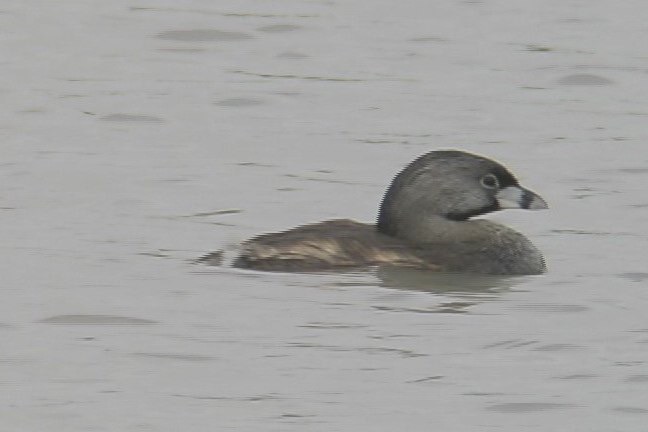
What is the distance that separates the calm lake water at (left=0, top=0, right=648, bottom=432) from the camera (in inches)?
438

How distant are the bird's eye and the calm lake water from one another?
57 centimetres

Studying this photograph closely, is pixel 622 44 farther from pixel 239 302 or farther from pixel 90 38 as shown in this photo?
pixel 239 302

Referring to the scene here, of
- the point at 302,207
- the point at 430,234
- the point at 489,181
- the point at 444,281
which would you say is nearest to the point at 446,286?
the point at 444,281

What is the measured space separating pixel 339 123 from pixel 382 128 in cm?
33

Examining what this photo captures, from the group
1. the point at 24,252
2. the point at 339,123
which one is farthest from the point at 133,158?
the point at 24,252

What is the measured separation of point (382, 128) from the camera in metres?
17.9

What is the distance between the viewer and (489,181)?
14352 mm

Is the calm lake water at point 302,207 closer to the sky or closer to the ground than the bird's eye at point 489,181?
closer to the ground

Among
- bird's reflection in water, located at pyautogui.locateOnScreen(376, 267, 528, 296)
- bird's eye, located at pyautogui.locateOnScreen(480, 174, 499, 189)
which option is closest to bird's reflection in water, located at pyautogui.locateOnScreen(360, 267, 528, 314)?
bird's reflection in water, located at pyautogui.locateOnScreen(376, 267, 528, 296)

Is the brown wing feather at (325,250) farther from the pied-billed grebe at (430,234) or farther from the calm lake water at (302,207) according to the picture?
the calm lake water at (302,207)

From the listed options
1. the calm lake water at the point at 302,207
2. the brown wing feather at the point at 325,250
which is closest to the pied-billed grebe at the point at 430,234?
the brown wing feather at the point at 325,250

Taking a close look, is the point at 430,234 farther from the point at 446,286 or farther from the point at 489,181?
the point at 446,286

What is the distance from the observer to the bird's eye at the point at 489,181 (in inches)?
564

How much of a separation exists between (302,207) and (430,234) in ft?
5.06
